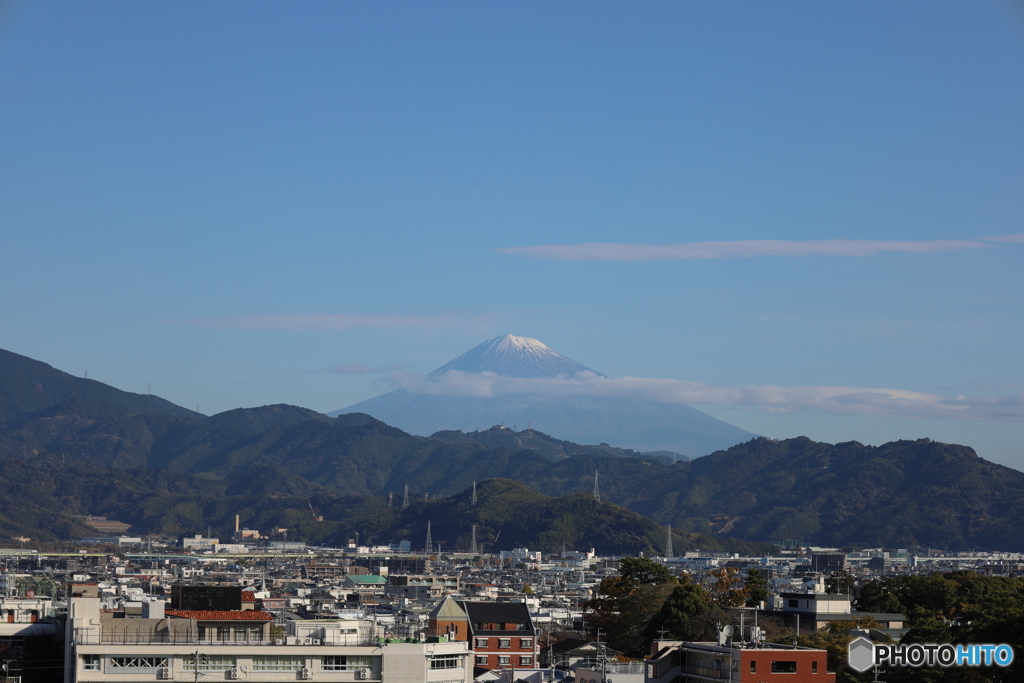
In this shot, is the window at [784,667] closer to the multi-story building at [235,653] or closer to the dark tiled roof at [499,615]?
the multi-story building at [235,653]

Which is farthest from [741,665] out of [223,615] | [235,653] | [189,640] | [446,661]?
[189,640]

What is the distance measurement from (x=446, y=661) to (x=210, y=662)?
5.60m

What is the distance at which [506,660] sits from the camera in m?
58.2

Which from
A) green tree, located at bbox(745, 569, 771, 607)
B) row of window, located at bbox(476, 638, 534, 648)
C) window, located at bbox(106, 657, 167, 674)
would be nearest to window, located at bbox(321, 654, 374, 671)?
window, located at bbox(106, 657, 167, 674)

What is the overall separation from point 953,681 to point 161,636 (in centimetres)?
1993

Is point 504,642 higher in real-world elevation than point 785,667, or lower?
lower

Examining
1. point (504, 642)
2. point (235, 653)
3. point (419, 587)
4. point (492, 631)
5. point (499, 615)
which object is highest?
point (235, 653)

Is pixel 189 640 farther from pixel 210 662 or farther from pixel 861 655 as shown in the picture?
pixel 861 655

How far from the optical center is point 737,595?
72.9 m

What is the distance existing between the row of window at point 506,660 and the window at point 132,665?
81.5ft

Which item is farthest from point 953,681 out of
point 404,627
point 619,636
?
point 619,636

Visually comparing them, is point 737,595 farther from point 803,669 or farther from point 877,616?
point 803,669

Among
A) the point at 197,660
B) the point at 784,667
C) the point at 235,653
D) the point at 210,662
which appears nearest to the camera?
the point at 197,660

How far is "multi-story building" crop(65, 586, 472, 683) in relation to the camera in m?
33.2
